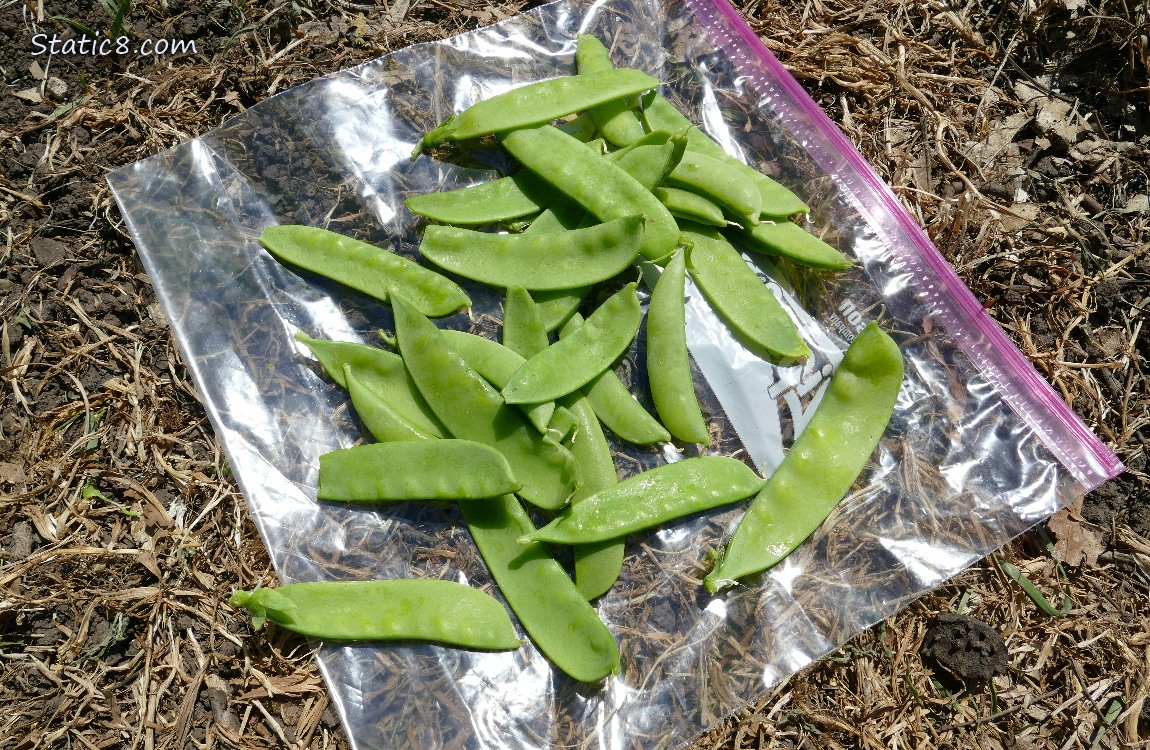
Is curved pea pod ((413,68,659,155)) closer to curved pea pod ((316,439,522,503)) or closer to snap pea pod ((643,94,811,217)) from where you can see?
snap pea pod ((643,94,811,217))

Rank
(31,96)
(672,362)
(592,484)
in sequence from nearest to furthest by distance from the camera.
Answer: (592,484) < (672,362) < (31,96)

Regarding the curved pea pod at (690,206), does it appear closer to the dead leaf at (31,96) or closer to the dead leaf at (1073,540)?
the dead leaf at (1073,540)

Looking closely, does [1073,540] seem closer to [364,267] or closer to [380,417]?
[380,417]

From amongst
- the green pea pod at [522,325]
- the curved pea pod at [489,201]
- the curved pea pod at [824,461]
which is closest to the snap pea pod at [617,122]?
the curved pea pod at [489,201]

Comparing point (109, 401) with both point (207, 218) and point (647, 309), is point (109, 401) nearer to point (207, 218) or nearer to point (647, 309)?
point (207, 218)

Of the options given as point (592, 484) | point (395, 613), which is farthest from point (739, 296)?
point (395, 613)

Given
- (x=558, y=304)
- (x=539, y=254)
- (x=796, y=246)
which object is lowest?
(x=558, y=304)

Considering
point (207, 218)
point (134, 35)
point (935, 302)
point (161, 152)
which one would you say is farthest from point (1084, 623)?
point (134, 35)
